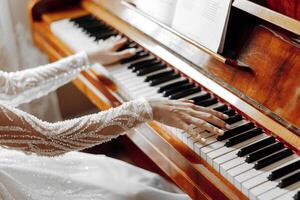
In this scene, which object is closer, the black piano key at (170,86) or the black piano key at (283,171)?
the black piano key at (283,171)

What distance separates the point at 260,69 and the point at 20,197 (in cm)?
77

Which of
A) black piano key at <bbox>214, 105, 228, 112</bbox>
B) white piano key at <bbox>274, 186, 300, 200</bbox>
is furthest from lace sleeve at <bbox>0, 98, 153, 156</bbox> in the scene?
white piano key at <bbox>274, 186, 300, 200</bbox>

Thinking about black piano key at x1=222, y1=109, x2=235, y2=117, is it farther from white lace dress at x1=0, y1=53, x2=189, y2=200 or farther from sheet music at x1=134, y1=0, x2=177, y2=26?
sheet music at x1=134, y1=0, x2=177, y2=26

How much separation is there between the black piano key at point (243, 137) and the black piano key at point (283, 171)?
15 centimetres

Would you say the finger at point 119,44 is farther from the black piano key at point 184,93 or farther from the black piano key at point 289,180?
the black piano key at point 289,180

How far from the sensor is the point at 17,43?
7.53ft

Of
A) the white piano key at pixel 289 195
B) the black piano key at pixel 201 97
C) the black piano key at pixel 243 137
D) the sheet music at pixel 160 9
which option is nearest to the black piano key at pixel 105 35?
the sheet music at pixel 160 9

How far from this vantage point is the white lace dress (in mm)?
1222

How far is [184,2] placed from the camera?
1.57 m

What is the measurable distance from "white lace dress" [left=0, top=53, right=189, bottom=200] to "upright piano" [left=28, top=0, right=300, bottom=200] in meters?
0.10

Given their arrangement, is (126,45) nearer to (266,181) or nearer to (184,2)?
(184,2)

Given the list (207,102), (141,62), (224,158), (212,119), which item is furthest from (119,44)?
(224,158)

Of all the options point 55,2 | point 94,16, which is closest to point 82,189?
point 94,16

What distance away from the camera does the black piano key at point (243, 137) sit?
124 cm
